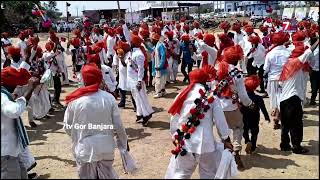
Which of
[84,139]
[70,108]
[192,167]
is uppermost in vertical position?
[70,108]

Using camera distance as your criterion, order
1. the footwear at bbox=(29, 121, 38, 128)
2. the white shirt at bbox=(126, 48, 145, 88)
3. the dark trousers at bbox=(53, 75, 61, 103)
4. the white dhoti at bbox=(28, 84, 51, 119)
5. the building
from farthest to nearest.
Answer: the building < the dark trousers at bbox=(53, 75, 61, 103) < the white dhoti at bbox=(28, 84, 51, 119) < the footwear at bbox=(29, 121, 38, 128) < the white shirt at bbox=(126, 48, 145, 88)

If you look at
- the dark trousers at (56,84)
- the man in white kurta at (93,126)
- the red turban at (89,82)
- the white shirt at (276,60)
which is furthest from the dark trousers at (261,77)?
the red turban at (89,82)

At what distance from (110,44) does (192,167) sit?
9.59 metres

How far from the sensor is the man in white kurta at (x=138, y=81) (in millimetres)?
8539

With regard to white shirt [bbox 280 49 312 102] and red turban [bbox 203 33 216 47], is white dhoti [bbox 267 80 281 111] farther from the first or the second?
red turban [bbox 203 33 216 47]

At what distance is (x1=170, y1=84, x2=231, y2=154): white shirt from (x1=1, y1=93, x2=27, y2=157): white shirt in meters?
1.72

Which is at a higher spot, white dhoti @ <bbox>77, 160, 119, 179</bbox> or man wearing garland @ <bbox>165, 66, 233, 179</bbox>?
man wearing garland @ <bbox>165, 66, 233, 179</bbox>

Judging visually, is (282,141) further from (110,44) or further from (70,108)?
(110,44)

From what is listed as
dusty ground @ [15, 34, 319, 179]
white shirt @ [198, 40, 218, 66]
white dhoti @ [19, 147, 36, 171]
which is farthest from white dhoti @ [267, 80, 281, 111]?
white dhoti @ [19, 147, 36, 171]

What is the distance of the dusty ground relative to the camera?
616cm

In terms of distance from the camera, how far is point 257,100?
6.64 meters

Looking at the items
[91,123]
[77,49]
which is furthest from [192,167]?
[77,49]

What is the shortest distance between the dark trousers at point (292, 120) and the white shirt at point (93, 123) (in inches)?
116

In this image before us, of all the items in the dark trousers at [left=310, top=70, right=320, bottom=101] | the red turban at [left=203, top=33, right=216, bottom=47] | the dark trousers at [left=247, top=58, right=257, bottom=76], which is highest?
the red turban at [left=203, top=33, right=216, bottom=47]
